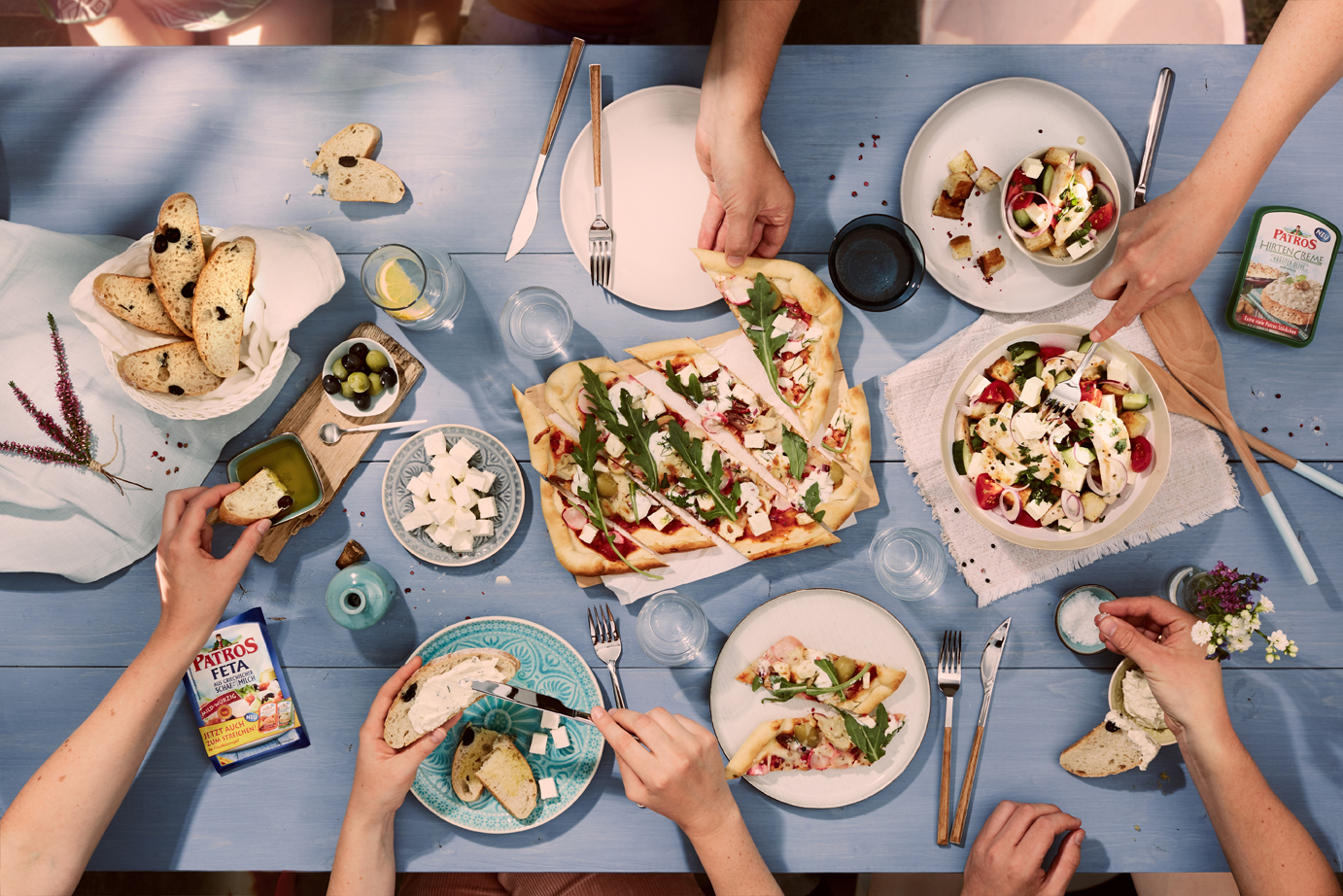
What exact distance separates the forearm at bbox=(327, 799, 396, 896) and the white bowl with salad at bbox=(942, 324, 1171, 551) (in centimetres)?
185

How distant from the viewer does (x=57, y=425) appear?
2.06 metres

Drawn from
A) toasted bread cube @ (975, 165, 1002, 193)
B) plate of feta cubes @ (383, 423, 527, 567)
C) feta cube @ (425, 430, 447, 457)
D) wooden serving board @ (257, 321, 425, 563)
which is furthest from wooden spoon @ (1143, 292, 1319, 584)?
wooden serving board @ (257, 321, 425, 563)

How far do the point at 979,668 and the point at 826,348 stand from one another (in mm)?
1046

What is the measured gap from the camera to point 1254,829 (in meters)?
1.94

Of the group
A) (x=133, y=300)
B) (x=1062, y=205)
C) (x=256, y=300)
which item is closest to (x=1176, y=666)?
(x=1062, y=205)

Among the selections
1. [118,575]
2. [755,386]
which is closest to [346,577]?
[118,575]

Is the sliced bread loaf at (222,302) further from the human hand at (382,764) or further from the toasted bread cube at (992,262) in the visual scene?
the toasted bread cube at (992,262)

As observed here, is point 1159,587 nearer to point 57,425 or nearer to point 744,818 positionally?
point 744,818

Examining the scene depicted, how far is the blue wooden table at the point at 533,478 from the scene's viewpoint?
209 centimetres

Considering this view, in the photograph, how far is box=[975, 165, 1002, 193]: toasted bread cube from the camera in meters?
2.03

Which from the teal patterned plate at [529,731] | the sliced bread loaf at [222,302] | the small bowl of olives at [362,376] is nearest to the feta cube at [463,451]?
the small bowl of olives at [362,376]

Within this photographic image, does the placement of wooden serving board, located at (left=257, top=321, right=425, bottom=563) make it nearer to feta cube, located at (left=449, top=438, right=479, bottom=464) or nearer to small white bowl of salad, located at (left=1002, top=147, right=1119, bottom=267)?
feta cube, located at (left=449, top=438, right=479, bottom=464)

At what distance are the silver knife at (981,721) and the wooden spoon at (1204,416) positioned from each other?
0.78m

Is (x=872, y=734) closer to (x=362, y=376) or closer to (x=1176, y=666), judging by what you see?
(x=1176, y=666)
